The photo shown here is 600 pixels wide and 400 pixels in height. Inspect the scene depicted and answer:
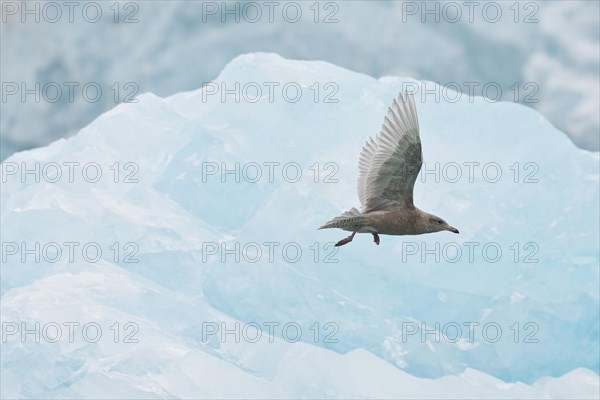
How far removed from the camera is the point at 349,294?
18750 millimetres

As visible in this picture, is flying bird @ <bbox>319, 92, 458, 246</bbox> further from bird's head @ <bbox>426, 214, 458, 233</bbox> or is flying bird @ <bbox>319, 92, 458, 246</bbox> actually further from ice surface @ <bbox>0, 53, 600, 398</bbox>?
ice surface @ <bbox>0, 53, 600, 398</bbox>

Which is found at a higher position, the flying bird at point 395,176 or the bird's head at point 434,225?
the flying bird at point 395,176

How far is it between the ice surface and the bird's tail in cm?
919

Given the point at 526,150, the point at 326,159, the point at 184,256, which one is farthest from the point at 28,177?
the point at 526,150

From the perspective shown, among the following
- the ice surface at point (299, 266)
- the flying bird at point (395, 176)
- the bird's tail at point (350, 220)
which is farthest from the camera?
the ice surface at point (299, 266)

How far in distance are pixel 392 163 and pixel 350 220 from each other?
68cm

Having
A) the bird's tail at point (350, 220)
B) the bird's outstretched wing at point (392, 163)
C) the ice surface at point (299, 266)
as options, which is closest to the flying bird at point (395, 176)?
the bird's outstretched wing at point (392, 163)

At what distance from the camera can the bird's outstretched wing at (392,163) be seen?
739 cm

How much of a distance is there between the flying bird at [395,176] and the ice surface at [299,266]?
350 inches

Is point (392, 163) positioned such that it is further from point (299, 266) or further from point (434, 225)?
point (299, 266)

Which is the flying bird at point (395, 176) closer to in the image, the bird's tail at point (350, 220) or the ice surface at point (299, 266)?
the bird's tail at point (350, 220)

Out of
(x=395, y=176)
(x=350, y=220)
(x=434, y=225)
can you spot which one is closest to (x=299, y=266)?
(x=395, y=176)

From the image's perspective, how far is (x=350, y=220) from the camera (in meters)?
7.04

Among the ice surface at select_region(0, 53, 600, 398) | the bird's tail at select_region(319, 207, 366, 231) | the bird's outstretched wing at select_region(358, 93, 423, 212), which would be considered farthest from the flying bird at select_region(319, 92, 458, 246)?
the ice surface at select_region(0, 53, 600, 398)
